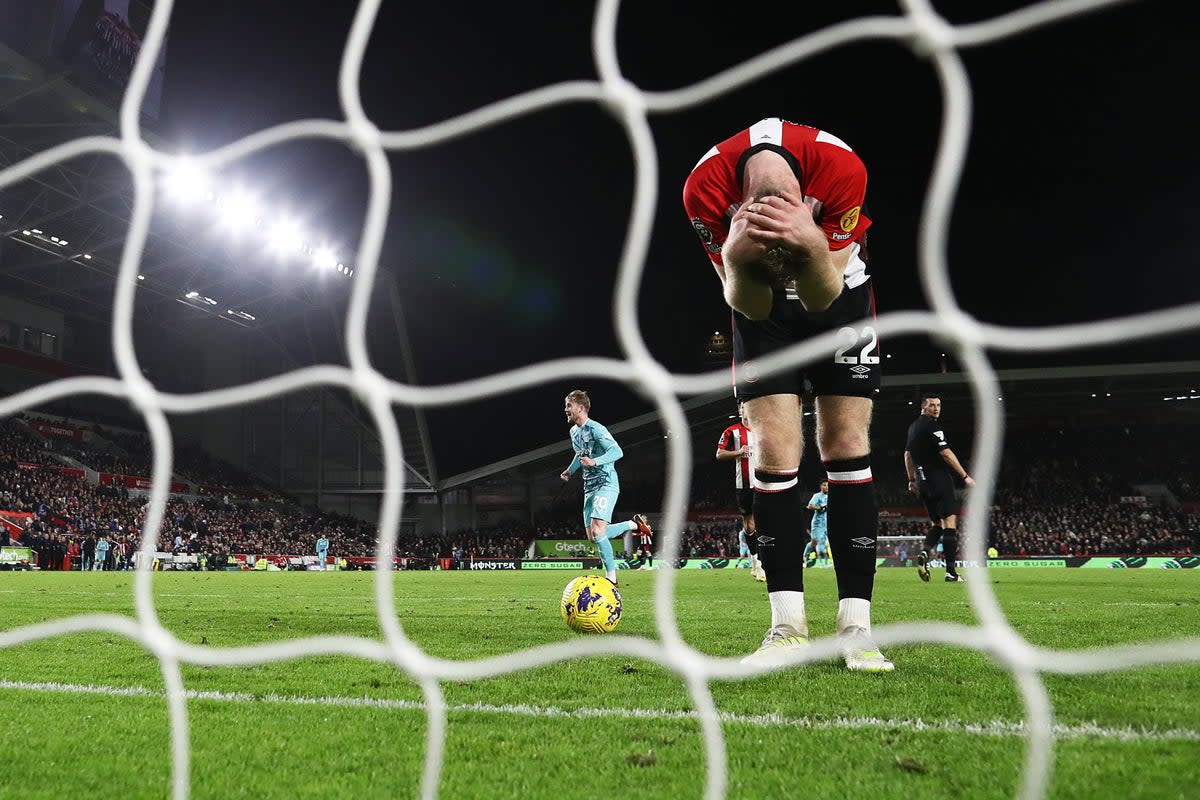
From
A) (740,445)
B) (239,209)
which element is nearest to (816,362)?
(740,445)

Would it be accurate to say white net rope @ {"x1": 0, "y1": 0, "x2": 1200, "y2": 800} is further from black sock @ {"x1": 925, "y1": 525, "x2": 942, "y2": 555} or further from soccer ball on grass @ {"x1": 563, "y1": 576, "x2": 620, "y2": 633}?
black sock @ {"x1": 925, "y1": 525, "x2": 942, "y2": 555}

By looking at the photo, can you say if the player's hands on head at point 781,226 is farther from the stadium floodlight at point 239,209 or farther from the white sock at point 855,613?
the stadium floodlight at point 239,209

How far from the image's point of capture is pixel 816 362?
3.14 meters

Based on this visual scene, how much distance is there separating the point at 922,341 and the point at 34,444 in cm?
3017

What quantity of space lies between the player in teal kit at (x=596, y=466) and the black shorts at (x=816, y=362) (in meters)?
4.35

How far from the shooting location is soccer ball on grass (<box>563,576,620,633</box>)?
4.64 m

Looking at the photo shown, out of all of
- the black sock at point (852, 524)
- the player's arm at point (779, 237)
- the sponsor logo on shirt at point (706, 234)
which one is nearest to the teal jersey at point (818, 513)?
the black sock at point (852, 524)

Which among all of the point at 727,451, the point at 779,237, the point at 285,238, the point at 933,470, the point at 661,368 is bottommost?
the point at 661,368

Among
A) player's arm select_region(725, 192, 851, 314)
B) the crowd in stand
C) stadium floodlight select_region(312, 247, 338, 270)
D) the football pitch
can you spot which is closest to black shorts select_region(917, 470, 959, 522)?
the football pitch

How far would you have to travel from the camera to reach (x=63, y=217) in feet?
84.2

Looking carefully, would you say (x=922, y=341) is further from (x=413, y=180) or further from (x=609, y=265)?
(x=413, y=180)

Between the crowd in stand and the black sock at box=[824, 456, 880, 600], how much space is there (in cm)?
2259

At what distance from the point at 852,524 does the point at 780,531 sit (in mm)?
297

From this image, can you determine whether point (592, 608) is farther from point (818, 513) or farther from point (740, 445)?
point (818, 513)
